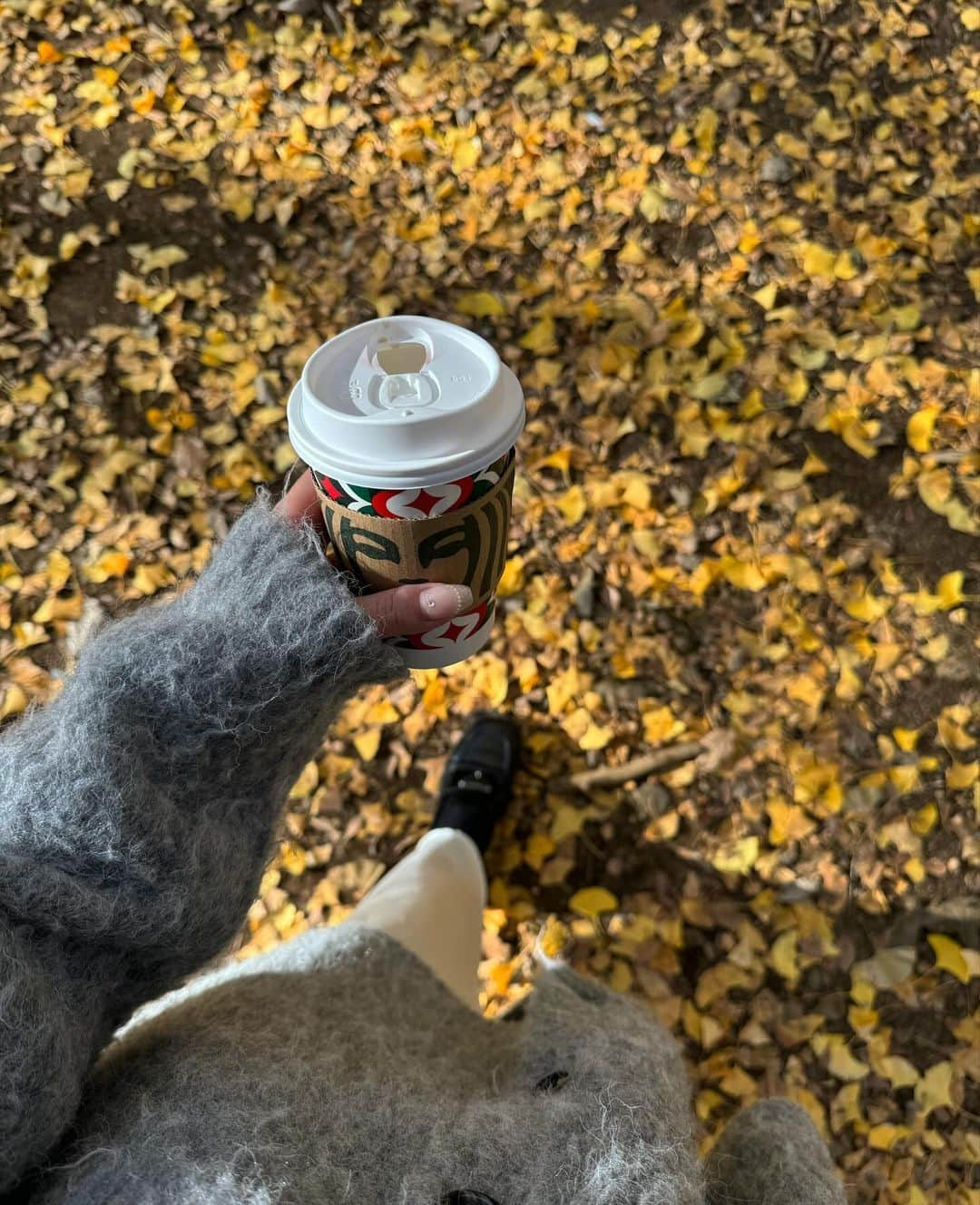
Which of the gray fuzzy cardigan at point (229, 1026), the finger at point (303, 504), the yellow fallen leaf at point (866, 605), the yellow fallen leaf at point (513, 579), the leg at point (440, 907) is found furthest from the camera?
the yellow fallen leaf at point (513, 579)

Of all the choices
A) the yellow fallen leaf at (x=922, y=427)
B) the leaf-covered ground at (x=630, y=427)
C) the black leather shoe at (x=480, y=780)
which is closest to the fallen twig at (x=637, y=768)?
the leaf-covered ground at (x=630, y=427)

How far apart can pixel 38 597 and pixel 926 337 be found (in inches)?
102

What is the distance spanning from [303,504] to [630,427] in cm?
161

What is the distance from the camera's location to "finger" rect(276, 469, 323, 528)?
122cm

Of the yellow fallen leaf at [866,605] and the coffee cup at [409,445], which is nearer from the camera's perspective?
the coffee cup at [409,445]

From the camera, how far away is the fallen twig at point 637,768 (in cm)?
224

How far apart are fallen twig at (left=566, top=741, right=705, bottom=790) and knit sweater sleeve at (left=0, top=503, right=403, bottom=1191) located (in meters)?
1.19

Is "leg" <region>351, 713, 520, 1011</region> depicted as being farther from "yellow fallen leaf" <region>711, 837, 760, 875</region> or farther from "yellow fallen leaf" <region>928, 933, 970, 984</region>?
"yellow fallen leaf" <region>928, 933, 970, 984</region>

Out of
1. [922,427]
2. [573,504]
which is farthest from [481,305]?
[922,427]

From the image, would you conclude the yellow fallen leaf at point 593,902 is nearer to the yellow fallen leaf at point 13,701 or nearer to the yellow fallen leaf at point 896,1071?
the yellow fallen leaf at point 896,1071

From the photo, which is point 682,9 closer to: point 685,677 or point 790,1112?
point 685,677

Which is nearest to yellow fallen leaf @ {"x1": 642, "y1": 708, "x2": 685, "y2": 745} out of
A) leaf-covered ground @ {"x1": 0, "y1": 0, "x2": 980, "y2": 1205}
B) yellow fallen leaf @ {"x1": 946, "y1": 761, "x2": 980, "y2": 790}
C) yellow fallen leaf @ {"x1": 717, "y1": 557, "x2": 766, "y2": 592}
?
leaf-covered ground @ {"x1": 0, "y1": 0, "x2": 980, "y2": 1205}

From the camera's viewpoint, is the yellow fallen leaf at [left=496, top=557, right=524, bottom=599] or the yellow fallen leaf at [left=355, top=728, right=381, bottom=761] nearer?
the yellow fallen leaf at [left=355, top=728, right=381, bottom=761]

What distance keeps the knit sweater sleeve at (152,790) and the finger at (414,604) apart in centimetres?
6
